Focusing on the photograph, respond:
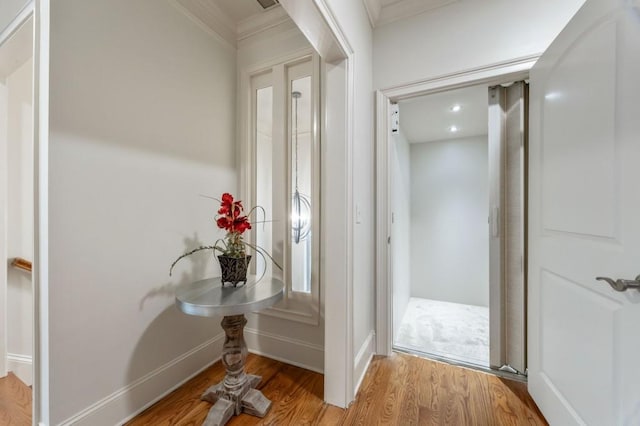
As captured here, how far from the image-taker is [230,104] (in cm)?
217

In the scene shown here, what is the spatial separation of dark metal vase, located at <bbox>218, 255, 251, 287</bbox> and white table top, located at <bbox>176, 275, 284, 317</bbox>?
4cm

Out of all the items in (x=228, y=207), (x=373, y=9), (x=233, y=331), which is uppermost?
(x=373, y=9)

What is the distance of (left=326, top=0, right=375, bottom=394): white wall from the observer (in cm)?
157

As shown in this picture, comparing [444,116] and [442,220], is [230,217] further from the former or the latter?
[442,220]

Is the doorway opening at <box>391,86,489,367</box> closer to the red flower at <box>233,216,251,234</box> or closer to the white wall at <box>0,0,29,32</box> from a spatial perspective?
the red flower at <box>233,216,251,234</box>

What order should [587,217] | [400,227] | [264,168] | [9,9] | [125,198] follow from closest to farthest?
[587,217], [9,9], [125,198], [264,168], [400,227]

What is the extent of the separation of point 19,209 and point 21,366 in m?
1.05

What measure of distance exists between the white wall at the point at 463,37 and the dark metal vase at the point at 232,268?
66.1 inches

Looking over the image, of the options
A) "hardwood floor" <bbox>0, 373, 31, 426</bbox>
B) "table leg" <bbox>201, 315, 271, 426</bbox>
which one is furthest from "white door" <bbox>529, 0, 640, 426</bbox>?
"hardwood floor" <bbox>0, 373, 31, 426</bbox>

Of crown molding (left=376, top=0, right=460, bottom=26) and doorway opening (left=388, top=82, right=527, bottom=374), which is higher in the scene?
Result: crown molding (left=376, top=0, right=460, bottom=26)

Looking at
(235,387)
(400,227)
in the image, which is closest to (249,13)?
(400,227)

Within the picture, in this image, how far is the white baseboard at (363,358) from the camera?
165cm

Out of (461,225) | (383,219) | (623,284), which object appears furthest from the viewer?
(461,225)

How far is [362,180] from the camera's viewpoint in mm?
1759
